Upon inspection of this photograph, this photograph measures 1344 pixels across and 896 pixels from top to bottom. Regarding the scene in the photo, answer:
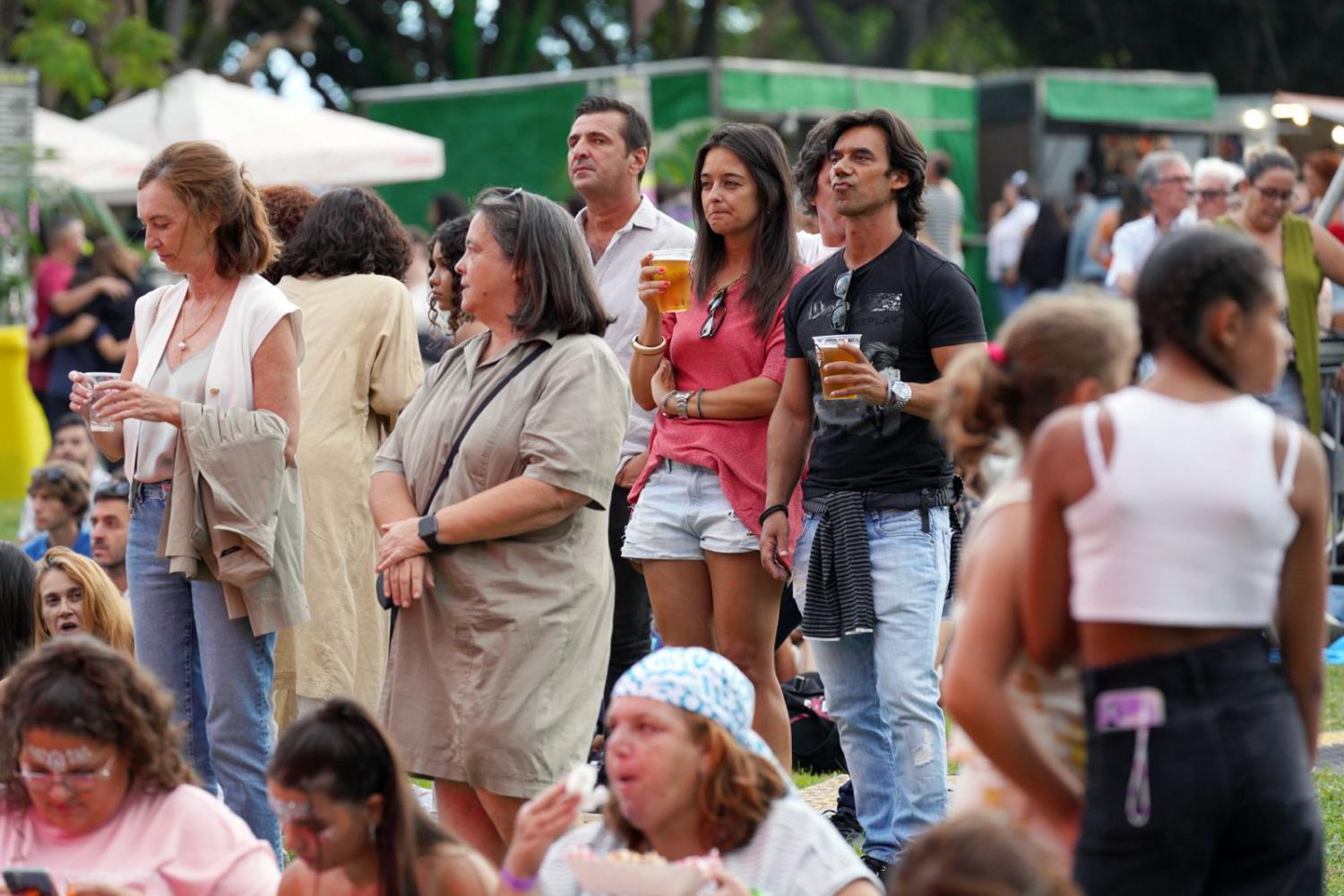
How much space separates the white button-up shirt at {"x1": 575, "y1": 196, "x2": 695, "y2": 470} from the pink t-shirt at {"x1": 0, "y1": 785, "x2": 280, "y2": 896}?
248 centimetres

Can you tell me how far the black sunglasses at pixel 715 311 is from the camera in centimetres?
557

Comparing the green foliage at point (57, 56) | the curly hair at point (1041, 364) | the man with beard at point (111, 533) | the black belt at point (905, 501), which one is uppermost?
the green foliage at point (57, 56)

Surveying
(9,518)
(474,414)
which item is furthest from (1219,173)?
(9,518)

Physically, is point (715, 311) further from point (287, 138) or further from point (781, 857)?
point (287, 138)

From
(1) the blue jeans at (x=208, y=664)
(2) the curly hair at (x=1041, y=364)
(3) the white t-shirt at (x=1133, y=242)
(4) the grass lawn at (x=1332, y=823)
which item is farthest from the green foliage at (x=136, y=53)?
(2) the curly hair at (x=1041, y=364)

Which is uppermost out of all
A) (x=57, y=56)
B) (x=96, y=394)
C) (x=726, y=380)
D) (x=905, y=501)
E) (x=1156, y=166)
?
(x=57, y=56)

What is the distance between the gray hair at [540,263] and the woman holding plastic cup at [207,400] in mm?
749

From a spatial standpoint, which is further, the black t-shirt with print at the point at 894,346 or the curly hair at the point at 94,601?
the curly hair at the point at 94,601

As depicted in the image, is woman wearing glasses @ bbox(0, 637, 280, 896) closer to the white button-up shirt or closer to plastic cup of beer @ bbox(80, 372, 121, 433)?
plastic cup of beer @ bbox(80, 372, 121, 433)

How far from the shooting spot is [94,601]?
19.0ft

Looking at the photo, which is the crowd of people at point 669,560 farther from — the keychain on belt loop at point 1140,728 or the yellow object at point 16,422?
the yellow object at point 16,422

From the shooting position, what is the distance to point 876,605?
5.11 meters

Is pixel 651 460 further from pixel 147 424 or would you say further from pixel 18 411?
pixel 18 411

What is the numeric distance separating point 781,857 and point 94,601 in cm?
296
